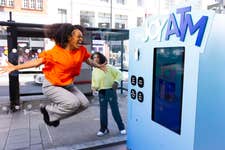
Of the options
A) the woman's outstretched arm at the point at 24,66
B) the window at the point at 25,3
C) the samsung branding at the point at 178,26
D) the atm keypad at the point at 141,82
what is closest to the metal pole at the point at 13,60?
the woman's outstretched arm at the point at 24,66

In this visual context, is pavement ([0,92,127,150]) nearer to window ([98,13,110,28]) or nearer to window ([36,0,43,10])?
window ([36,0,43,10])

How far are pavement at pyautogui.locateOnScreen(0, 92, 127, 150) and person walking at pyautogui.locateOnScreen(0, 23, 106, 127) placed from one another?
1.67 metres

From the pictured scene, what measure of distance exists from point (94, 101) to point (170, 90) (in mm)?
5381

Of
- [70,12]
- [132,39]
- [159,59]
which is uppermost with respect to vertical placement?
[70,12]

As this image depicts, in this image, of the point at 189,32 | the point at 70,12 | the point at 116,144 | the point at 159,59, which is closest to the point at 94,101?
the point at 116,144

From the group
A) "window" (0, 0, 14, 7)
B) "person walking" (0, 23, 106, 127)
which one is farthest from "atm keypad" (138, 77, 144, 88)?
"window" (0, 0, 14, 7)

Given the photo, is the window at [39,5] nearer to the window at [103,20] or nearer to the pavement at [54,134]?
the window at [103,20]

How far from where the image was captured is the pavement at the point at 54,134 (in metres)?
4.40

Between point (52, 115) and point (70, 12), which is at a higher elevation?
point (70, 12)

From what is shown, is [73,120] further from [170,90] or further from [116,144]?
[170,90]

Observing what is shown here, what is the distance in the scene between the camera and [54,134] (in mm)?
4891

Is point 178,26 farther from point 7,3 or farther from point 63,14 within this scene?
point 63,14

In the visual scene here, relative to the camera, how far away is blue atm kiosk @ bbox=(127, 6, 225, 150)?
7.75ft

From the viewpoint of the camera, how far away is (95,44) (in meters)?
9.23
